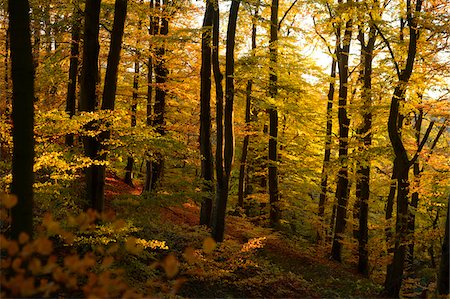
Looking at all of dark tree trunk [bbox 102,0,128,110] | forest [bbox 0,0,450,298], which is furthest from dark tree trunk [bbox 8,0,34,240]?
dark tree trunk [bbox 102,0,128,110]

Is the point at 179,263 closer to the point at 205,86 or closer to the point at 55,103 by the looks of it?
the point at 205,86

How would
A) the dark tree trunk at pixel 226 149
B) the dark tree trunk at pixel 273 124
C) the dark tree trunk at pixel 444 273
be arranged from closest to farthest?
the dark tree trunk at pixel 444 273 → the dark tree trunk at pixel 226 149 → the dark tree trunk at pixel 273 124

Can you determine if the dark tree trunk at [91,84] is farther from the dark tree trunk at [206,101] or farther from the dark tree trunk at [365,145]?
the dark tree trunk at [365,145]

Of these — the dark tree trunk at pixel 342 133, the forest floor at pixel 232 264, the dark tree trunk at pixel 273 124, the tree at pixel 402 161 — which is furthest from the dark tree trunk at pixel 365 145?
the dark tree trunk at pixel 273 124

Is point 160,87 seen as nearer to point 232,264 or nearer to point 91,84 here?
point 91,84

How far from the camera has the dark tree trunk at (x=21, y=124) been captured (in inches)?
182

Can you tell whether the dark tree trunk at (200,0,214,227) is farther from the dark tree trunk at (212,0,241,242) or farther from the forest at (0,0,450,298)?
the dark tree trunk at (212,0,241,242)

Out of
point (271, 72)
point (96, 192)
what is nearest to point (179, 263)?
point (96, 192)

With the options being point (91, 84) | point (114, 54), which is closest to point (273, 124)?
point (114, 54)

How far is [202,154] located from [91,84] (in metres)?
5.65

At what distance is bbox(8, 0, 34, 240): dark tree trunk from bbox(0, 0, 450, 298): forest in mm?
16

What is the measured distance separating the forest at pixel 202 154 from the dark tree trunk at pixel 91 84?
0.03 meters

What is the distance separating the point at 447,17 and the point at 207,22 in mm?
6865

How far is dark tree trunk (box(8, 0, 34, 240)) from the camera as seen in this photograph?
461cm
